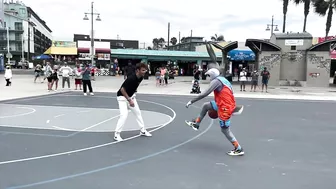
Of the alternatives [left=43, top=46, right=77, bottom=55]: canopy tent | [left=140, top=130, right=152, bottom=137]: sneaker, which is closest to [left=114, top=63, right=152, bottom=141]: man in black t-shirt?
[left=140, top=130, right=152, bottom=137]: sneaker

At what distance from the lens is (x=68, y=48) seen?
47.0 metres

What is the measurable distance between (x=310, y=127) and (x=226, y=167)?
4799 mm

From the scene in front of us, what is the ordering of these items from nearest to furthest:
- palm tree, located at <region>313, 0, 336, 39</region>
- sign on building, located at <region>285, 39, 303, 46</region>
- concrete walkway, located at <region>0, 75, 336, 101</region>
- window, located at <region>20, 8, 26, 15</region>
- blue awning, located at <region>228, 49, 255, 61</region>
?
concrete walkway, located at <region>0, 75, 336, 101</region>
sign on building, located at <region>285, 39, 303, 46</region>
palm tree, located at <region>313, 0, 336, 39</region>
blue awning, located at <region>228, 49, 255, 61</region>
window, located at <region>20, 8, 26, 15</region>

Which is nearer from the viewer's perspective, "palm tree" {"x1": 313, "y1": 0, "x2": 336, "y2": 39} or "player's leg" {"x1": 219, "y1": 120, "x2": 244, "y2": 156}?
"player's leg" {"x1": 219, "y1": 120, "x2": 244, "y2": 156}

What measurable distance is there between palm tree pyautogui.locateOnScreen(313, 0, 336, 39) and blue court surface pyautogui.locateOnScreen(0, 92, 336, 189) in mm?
26355

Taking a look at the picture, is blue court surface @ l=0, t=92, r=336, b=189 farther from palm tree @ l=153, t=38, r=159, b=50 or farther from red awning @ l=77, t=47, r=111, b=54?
palm tree @ l=153, t=38, r=159, b=50

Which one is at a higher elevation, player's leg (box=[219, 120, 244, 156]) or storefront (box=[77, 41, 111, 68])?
storefront (box=[77, 41, 111, 68])

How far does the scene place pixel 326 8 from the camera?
34562mm

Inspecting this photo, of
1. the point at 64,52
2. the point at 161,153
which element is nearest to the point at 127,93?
the point at 161,153

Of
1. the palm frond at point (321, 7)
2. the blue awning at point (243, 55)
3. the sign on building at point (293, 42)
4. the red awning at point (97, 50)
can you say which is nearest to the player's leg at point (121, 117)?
the sign on building at point (293, 42)

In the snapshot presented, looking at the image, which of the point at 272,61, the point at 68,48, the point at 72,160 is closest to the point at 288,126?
the point at 72,160

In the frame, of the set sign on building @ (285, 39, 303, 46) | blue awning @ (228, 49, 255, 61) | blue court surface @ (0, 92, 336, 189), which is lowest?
blue court surface @ (0, 92, 336, 189)

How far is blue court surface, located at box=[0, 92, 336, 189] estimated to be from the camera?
4742mm

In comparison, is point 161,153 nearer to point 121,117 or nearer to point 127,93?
point 121,117
